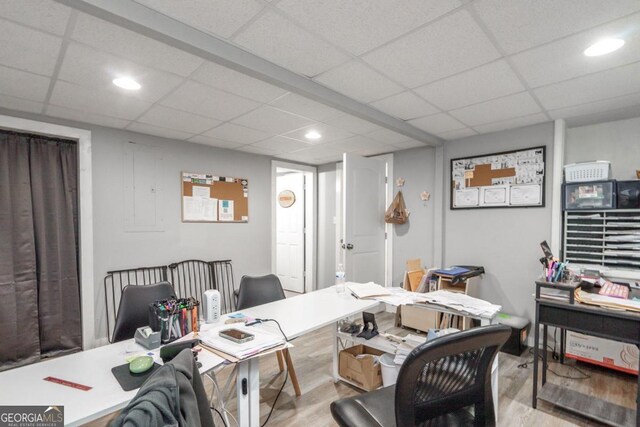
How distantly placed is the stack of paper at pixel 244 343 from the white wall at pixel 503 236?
287 centimetres

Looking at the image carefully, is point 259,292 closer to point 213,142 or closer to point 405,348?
point 405,348

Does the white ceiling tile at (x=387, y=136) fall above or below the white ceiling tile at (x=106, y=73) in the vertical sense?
below

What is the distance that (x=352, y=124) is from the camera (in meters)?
3.10

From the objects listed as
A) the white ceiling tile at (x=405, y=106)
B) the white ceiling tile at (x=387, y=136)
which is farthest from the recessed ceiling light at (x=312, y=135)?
the white ceiling tile at (x=405, y=106)

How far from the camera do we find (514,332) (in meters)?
3.03

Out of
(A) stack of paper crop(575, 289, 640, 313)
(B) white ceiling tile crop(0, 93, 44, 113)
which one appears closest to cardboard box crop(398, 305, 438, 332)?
(A) stack of paper crop(575, 289, 640, 313)

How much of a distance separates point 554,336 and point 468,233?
4.25ft

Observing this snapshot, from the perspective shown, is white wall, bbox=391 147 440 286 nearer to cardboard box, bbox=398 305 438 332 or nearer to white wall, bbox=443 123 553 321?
white wall, bbox=443 123 553 321

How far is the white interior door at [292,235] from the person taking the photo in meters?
5.57

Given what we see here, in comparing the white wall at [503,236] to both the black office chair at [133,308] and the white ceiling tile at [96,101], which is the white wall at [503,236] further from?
the white ceiling tile at [96,101]

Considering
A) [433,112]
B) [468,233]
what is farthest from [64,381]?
[468,233]

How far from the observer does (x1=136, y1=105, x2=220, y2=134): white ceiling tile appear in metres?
2.78

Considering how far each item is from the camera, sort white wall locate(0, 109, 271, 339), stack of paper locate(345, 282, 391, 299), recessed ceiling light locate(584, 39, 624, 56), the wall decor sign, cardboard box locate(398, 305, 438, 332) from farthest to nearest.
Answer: the wall decor sign → cardboard box locate(398, 305, 438, 332) → white wall locate(0, 109, 271, 339) → stack of paper locate(345, 282, 391, 299) → recessed ceiling light locate(584, 39, 624, 56)

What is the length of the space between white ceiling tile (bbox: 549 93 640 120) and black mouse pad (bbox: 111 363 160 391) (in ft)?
11.8
